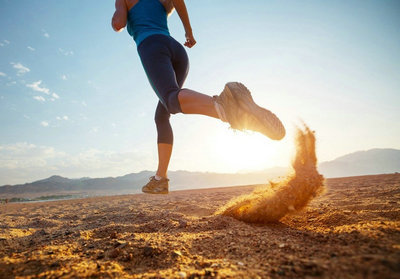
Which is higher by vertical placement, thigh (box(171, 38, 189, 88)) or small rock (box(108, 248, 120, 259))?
thigh (box(171, 38, 189, 88))

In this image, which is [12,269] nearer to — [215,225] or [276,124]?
[215,225]

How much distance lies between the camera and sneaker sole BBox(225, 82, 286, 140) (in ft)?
5.06

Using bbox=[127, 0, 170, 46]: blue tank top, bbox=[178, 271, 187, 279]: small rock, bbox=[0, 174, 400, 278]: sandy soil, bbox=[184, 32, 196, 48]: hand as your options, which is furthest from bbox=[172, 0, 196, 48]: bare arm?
bbox=[178, 271, 187, 279]: small rock

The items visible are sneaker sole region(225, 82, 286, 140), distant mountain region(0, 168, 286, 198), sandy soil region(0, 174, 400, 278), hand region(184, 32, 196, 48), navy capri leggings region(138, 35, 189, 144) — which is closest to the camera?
sandy soil region(0, 174, 400, 278)

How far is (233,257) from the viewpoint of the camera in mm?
1236

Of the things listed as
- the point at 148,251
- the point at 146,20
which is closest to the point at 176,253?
the point at 148,251

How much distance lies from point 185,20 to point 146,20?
567 millimetres

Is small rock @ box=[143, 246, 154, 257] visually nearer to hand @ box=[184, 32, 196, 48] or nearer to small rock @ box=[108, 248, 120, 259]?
small rock @ box=[108, 248, 120, 259]

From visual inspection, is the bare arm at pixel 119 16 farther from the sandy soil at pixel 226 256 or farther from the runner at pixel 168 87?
→ the sandy soil at pixel 226 256

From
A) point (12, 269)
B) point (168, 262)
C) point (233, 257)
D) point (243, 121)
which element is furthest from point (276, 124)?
point (12, 269)

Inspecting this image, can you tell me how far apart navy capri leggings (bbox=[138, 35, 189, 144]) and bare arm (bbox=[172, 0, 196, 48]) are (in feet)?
1.33

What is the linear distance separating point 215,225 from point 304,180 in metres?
0.93

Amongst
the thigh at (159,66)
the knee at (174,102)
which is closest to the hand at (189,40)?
the thigh at (159,66)

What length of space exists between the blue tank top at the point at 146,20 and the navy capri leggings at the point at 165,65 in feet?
0.33
